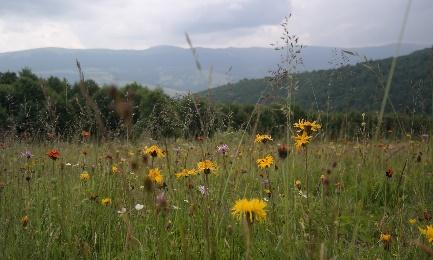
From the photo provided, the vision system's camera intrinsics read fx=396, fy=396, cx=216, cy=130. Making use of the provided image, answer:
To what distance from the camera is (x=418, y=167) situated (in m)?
4.07

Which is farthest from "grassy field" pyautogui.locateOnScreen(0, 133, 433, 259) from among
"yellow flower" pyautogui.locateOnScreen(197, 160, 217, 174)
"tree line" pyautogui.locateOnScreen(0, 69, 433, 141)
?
"tree line" pyautogui.locateOnScreen(0, 69, 433, 141)

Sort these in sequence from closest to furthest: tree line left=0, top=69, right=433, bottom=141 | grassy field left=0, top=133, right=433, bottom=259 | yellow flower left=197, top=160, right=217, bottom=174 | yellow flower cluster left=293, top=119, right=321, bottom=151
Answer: tree line left=0, top=69, right=433, bottom=141, grassy field left=0, top=133, right=433, bottom=259, yellow flower left=197, top=160, right=217, bottom=174, yellow flower cluster left=293, top=119, right=321, bottom=151

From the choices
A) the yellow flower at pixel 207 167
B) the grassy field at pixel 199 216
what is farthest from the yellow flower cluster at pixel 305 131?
the yellow flower at pixel 207 167

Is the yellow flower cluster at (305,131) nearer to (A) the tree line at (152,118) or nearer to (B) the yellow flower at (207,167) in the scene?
(A) the tree line at (152,118)

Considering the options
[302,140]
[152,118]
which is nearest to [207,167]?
[302,140]

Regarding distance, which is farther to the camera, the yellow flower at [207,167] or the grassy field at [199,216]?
the yellow flower at [207,167]

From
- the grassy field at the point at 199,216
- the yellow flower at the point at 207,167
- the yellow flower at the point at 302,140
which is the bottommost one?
the grassy field at the point at 199,216

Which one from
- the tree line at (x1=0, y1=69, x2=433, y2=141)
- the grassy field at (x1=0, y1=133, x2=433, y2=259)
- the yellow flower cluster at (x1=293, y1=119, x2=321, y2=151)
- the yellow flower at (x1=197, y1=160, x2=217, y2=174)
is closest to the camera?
the tree line at (x1=0, y1=69, x2=433, y2=141)

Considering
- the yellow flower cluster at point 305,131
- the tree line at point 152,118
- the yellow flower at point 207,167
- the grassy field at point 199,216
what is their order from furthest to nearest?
the yellow flower cluster at point 305,131
the yellow flower at point 207,167
the grassy field at point 199,216
the tree line at point 152,118

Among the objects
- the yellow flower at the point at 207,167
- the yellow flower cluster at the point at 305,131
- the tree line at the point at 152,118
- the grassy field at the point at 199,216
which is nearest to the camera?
the tree line at the point at 152,118

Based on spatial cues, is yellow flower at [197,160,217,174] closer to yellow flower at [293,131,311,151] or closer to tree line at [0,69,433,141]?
tree line at [0,69,433,141]

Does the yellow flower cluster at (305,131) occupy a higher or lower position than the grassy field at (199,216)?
higher

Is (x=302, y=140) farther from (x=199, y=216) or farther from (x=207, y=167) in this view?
(x=199, y=216)

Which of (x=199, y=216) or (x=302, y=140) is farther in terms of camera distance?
(x=199, y=216)
